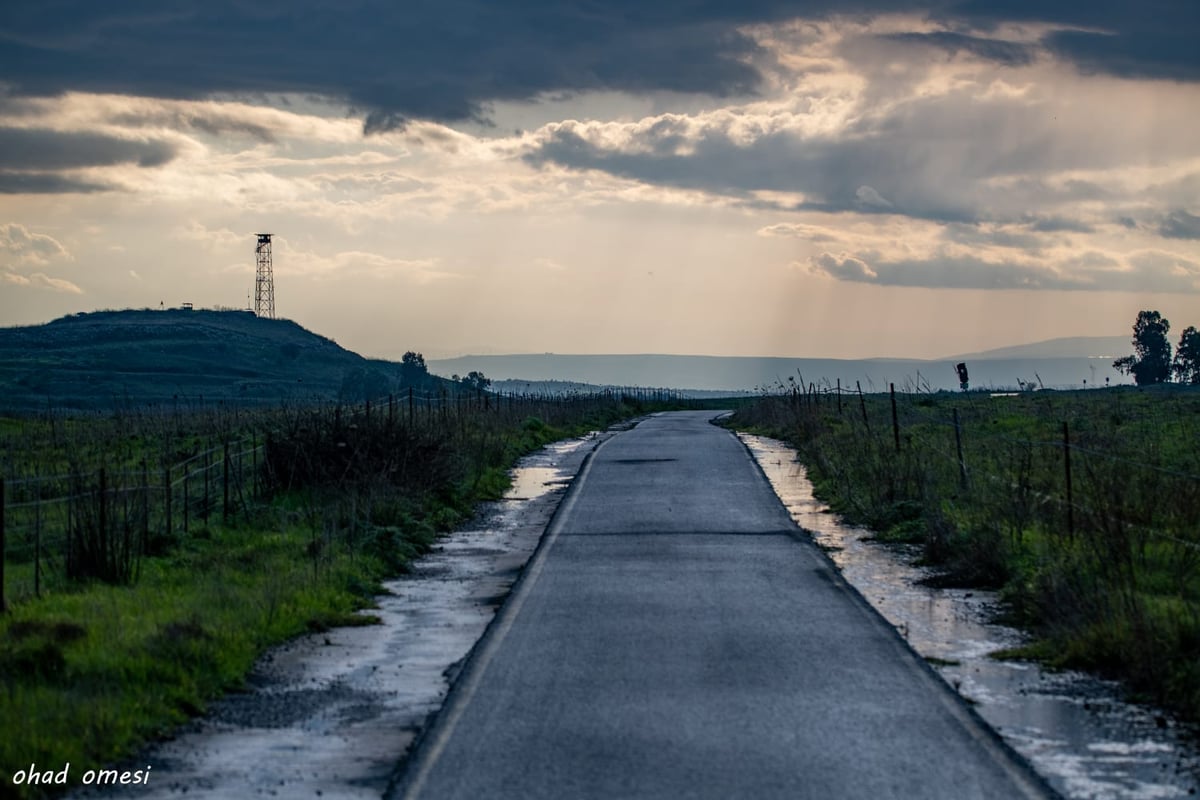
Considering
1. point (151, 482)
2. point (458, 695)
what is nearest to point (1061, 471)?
point (458, 695)

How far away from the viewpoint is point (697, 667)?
10789 mm

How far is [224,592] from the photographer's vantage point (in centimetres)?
1355

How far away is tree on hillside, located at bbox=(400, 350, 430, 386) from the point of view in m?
159

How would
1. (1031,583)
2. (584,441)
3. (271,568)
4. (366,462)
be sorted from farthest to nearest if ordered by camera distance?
(584,441)
(366,462)
(271,568)
(1031,583)

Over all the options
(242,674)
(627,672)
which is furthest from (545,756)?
(242,674)

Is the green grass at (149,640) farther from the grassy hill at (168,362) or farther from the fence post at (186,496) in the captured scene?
the grassy hill at (168,362)

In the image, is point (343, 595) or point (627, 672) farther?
point (343, 595)

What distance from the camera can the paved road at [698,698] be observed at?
7.66 m

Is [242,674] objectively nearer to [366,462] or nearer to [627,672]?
[627,672]

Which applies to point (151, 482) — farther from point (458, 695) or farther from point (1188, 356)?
point (1188, 356)

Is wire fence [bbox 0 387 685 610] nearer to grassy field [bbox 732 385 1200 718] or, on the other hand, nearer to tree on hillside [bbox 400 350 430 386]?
grassy field [bbox 732 385 1200 718]

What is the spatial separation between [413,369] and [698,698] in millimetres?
155082

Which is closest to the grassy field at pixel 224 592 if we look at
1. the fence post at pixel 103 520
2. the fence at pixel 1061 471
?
the fence post at pixel 103 520

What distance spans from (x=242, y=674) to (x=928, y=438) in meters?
27.3
